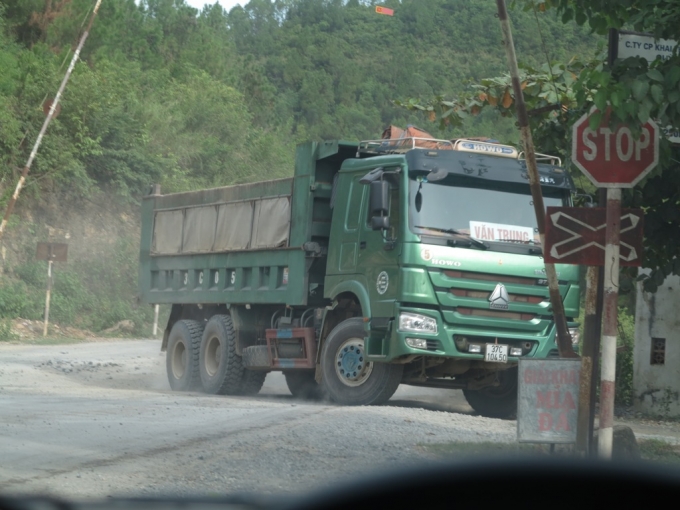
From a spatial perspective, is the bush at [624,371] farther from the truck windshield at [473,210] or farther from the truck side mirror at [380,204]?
the truck side mirror at [380,204]

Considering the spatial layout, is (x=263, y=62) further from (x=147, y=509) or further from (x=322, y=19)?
(x=147, y=509)

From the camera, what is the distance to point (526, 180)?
12125mm

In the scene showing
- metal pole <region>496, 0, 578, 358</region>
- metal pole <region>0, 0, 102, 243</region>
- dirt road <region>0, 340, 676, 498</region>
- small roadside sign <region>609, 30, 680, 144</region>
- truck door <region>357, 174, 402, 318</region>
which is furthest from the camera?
metal pole <region>0, 0, 102, 243</region>

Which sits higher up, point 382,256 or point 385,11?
point 385,11

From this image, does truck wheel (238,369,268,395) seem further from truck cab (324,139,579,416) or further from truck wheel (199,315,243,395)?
truck cab (324,139,579,416)

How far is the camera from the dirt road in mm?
6562

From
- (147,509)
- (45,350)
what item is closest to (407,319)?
(147,509)

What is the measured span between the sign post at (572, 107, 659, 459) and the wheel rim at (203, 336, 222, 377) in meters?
8.65

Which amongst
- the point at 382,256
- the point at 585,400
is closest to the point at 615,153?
the point at 585,400

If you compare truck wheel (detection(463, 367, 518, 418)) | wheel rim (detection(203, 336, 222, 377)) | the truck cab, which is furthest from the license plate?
wheel rim (detection(203, 336, 222, 377))

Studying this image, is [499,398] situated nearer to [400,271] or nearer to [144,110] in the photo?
[400,271]

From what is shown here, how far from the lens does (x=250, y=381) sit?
49.1 ft

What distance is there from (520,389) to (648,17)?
9.37 feet

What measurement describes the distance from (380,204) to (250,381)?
184 inches
